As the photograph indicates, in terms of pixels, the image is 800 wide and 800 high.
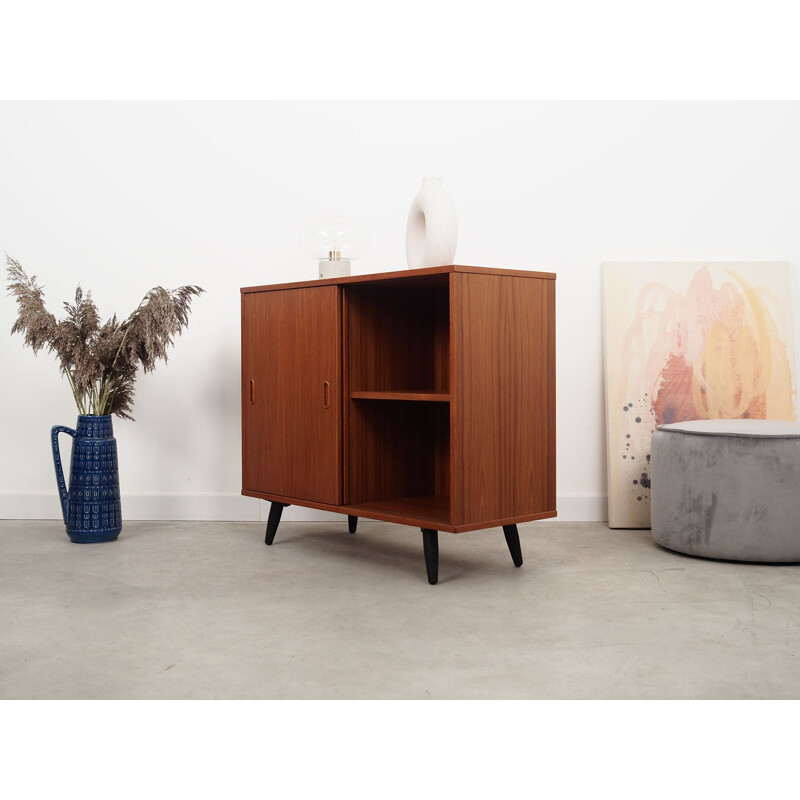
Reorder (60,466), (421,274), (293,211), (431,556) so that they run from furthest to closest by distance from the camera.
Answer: (293,211) < (60,466) < (431,556) < (421,274)

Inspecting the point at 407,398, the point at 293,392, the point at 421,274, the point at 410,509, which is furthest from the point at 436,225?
the point at 410,509

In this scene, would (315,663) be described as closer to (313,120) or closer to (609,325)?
(609,325)

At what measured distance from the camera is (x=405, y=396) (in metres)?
3.21

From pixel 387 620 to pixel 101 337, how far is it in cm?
204

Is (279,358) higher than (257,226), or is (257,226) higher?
(257,226)

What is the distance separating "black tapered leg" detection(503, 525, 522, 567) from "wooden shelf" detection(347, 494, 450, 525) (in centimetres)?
25

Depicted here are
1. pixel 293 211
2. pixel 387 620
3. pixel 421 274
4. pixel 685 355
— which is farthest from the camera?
pixel 293 211

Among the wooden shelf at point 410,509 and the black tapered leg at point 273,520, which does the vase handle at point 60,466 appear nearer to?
the black tapered leg at point 273,520

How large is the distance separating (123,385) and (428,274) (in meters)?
1.77

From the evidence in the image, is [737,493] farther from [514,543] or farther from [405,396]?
[405,396]

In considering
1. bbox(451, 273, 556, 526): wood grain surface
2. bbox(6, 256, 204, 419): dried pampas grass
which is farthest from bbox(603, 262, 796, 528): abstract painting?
bbox(6, 256, 204, 419): dried pampas grass

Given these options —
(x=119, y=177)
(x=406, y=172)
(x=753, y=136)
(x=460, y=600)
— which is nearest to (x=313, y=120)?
(x=406, y=172)

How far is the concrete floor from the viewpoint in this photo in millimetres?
2193

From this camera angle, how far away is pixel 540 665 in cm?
230
